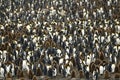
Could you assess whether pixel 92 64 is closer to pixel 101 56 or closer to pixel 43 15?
pixel 101 56

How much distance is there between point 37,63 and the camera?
2756 cm

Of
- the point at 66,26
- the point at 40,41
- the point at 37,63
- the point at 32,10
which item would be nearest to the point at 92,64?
the point at 37,63

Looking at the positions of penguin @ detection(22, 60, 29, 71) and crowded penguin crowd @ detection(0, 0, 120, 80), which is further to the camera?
penguin @ detection(22, 60, 29, 71)

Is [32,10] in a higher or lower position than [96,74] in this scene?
higher

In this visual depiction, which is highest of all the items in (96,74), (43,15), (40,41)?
(43,15)

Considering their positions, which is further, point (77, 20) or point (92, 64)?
point (77, 20)

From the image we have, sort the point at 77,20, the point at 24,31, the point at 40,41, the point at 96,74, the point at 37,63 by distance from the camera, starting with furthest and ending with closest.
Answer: the point at 77,20 → the point at 24,31 → the point at 40,41 → the point at 37,63 → the point at 96,74

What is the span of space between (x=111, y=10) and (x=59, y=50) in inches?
442

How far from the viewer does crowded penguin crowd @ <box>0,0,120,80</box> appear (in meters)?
26.5

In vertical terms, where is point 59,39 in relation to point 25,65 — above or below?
above

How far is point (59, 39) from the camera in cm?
3212

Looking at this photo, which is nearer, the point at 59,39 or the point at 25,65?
the point at 25,65

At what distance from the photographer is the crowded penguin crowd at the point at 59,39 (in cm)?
2655

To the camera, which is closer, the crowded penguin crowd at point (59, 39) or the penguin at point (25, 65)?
the crowded penguin crowd at point (59, 39)
